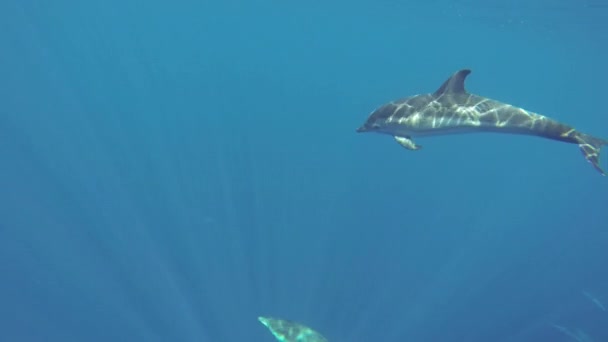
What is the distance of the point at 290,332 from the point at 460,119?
6.70 m

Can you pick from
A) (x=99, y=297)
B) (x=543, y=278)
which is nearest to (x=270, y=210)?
(x=99, y=297)

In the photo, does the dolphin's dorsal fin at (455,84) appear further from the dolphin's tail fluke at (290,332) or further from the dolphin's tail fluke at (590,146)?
the dolphin's tail fluke at (290,332)

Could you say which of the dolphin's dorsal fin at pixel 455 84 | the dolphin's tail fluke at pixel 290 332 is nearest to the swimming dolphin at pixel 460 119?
the dolphin's dorsal fin at pixel 455 84

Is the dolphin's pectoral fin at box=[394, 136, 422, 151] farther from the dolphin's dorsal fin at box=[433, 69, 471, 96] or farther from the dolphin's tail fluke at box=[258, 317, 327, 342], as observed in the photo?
the dolphin's tail fluke at box=[258, 317, 327, 342]

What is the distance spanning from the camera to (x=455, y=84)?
27.9 ft

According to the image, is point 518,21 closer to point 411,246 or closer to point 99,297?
point 411,246

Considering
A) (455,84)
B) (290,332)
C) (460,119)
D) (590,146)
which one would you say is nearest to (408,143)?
(460,119)

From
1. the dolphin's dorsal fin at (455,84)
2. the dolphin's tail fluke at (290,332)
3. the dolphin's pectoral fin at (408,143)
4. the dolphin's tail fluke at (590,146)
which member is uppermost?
the dolphin's dorsal fin at (455,84)

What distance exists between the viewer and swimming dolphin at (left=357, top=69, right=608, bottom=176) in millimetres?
7703

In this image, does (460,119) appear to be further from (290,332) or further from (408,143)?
(290,332)

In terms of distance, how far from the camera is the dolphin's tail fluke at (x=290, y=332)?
11742 mm

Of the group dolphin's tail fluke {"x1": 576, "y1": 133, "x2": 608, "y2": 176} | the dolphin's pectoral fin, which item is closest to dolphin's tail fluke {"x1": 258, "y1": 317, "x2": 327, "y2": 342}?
the dolphin's pectoral fin

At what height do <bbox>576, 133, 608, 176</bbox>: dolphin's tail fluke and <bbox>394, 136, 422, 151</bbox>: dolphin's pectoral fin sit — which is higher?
<bbox>394, 136, 422, 151</bbox>: dolphin's pectoral fin

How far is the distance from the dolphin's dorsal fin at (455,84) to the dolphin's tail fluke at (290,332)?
6642 millimetres
